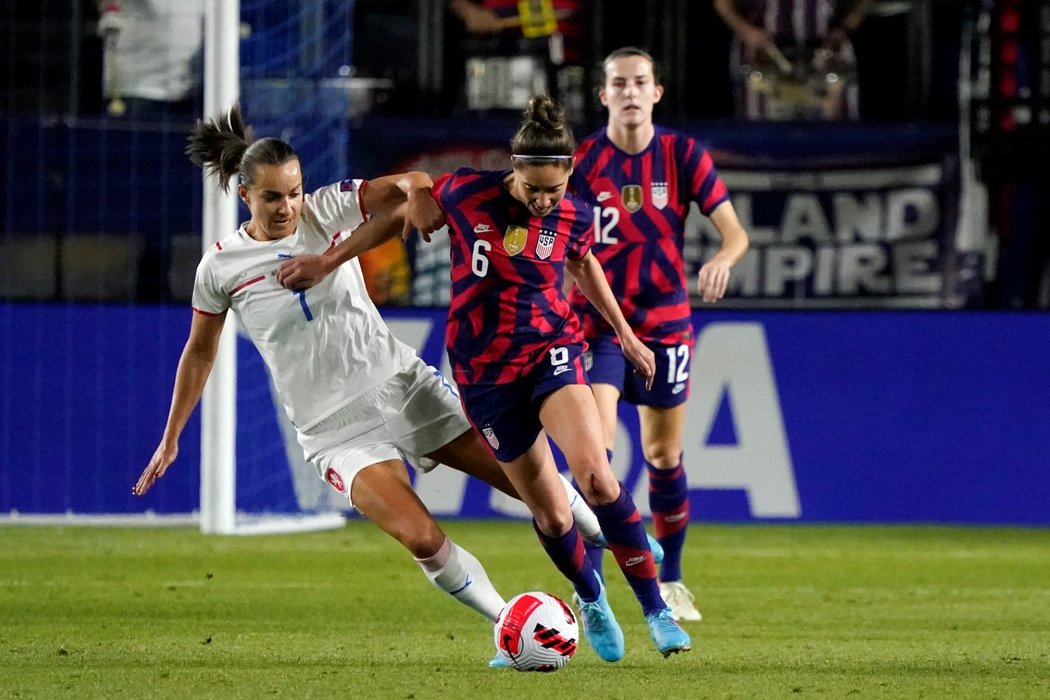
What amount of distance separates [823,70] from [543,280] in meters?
7.75

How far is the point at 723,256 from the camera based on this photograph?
22.5 ft

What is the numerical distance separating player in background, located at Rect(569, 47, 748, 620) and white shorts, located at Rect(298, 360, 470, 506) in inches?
48.5

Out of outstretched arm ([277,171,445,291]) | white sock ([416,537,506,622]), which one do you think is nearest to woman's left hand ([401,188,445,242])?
outstretched arm ([277,171,445,291])

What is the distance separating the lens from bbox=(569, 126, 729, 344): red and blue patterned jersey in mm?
7453

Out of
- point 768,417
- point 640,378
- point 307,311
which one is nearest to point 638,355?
point 307,311

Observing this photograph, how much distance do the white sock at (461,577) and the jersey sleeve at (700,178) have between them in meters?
2.07

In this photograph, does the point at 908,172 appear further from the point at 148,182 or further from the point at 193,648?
the point at 193,648

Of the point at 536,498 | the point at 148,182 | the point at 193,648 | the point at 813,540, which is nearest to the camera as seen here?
the point at 536,498

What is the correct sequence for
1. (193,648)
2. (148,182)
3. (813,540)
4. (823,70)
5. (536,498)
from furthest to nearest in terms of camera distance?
1. (823,70)
2. (148,182)
3. (813,540)
4. (193,648)
5. (536,498)

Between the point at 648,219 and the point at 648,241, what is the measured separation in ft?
0.29

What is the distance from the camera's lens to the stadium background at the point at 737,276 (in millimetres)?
11602

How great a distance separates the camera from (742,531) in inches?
452

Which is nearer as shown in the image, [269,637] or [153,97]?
[269,637]

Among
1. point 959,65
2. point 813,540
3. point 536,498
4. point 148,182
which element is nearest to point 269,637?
point 536,498
